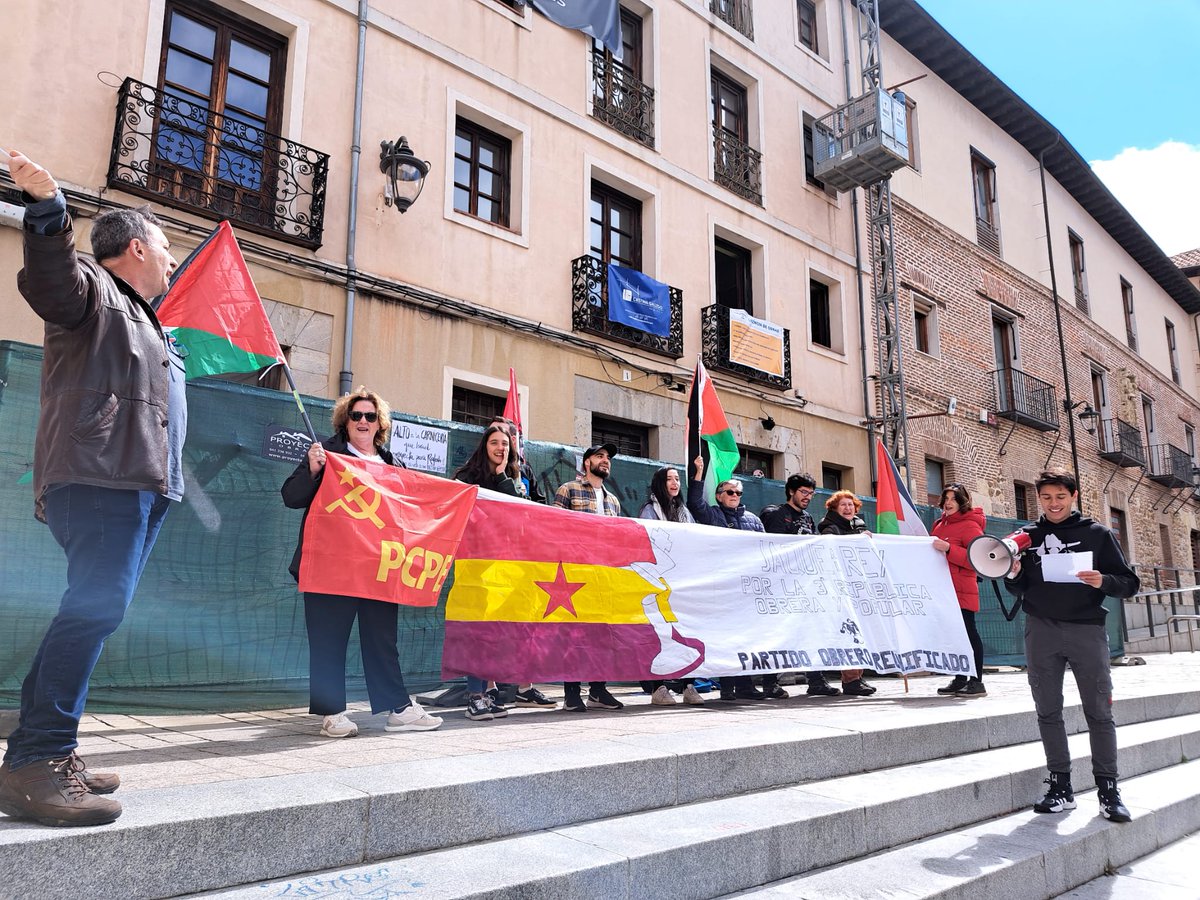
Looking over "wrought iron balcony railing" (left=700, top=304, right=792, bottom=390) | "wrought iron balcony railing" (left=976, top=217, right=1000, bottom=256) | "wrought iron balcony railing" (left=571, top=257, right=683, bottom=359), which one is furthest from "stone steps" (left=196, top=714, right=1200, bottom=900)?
"wrought iron balcony railing" (left=976, top=217, right=1000, bottom=256)

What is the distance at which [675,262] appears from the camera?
521 inches

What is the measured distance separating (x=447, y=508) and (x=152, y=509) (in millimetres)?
2239

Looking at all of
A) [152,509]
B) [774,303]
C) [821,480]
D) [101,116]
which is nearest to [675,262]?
[774,303]

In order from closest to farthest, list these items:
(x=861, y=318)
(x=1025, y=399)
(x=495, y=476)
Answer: (x=495, y=476)
(x=861, y=318)
(x=1025, y=399)

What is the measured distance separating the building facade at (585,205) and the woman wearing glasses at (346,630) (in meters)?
4.48

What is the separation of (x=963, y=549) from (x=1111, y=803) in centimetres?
298

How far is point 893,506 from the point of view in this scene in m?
9.52

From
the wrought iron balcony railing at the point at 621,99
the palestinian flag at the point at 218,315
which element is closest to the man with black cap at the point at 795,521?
the palestinian flag at the point at 218,315

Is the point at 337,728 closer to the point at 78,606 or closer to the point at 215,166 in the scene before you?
the point at 78,606

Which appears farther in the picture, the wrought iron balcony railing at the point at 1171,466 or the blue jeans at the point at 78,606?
the wrought iron balcony railing at the point at 1171,466

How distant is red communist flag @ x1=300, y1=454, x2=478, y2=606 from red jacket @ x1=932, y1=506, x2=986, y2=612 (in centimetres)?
433

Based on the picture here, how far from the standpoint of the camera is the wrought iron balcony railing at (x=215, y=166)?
8289 mm

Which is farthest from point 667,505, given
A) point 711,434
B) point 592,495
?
point 711,434

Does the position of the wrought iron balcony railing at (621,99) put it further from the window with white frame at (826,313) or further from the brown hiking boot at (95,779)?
the brown hiking boot at (95,779)
